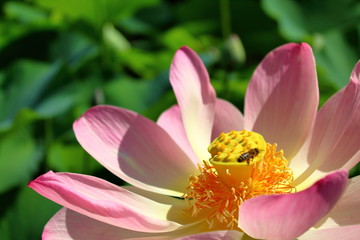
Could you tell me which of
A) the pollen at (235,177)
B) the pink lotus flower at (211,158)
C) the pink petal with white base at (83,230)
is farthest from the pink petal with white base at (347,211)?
the pink petal with white base at (83,230)

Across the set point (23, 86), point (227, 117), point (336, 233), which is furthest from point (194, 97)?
point (23, 86)

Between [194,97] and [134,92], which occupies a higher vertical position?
[194,97]

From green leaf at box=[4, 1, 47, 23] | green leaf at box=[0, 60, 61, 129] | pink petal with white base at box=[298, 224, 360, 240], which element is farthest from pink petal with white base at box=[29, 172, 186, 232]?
green leaf at box=[4, 1, 47, 23]

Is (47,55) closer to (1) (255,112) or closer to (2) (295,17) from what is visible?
(2) (295,17)

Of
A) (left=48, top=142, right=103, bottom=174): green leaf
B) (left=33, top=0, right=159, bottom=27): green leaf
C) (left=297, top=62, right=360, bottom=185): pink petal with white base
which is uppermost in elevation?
(left=33, top=0, right=159, bottom=27): green leaf

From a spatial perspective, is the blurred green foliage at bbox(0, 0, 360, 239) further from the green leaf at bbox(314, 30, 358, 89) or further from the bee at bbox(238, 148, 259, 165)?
the bee at bbox(238, 148, 259, 165)

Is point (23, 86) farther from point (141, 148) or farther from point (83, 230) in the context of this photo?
point (83, 230)
